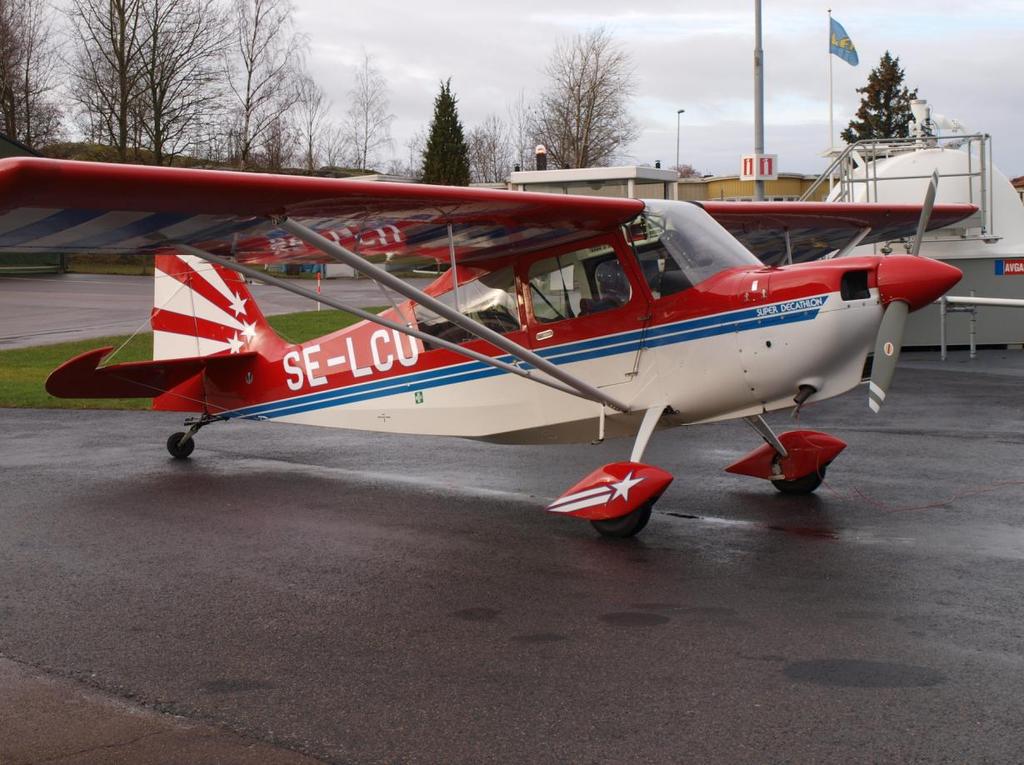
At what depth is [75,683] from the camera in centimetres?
477

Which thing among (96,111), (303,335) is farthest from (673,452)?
(96,111)

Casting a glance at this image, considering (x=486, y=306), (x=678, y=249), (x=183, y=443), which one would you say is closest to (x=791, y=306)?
(x=678, y=249)

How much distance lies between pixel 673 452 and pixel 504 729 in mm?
6801

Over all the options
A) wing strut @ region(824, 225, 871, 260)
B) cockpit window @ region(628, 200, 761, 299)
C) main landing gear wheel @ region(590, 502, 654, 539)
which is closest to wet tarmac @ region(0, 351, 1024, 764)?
main landing gear wheel @ region(590, 502, 654, 539)

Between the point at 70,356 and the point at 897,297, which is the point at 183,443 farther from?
the point at 70,356

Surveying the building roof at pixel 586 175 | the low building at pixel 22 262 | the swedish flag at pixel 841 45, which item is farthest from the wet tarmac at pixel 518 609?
the low building at pixel 22 262

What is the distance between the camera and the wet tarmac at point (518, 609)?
419 centimetres

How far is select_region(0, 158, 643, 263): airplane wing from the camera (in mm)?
5414

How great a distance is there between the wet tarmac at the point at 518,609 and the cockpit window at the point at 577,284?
1544mm

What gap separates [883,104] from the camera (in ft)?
212

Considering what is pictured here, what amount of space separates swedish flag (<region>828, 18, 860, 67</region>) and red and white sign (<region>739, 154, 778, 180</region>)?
12.5 m

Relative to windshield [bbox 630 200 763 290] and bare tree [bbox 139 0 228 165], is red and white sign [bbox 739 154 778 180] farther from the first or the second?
bare tree [bbox 139 0 228 165]

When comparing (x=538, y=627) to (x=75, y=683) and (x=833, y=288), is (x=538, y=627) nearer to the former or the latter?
(x=75, y=683)

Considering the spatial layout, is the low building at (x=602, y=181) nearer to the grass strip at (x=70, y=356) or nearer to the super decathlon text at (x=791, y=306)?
the grass strip at (x=70, y=356)
